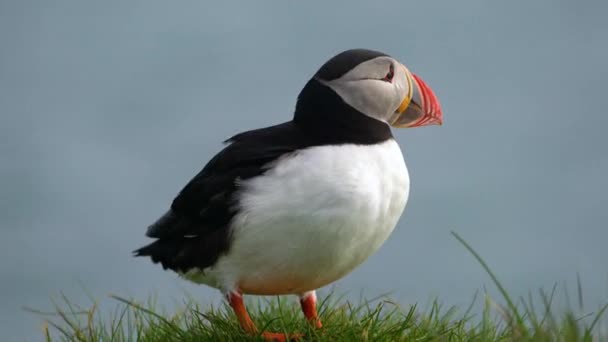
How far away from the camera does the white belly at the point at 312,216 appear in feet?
11.9

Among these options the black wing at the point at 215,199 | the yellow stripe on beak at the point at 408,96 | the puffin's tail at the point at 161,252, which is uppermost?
the yellow stripe on beak at the point at 408,96

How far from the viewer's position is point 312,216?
3607 millimetres

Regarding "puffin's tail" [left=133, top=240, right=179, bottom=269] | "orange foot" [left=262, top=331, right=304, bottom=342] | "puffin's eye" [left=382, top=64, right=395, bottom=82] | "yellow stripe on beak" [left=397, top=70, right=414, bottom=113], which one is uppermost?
"puffin's eye" [left=382, top=64, right=395, bottom=82]

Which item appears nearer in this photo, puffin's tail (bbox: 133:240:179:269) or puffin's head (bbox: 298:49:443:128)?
puffin's head (bbox: 298:49:443:128)

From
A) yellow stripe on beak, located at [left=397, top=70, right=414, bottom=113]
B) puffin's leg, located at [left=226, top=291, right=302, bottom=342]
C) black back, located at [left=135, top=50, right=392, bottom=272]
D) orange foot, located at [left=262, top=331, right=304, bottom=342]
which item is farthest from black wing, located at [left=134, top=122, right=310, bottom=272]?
yellow stripe on beak, located at [left=397, top=70, right=414, bottom=113]

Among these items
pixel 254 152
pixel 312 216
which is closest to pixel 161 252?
pixel 254 152

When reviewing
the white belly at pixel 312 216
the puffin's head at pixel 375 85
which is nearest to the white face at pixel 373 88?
the puffin's head at pixel 375 85

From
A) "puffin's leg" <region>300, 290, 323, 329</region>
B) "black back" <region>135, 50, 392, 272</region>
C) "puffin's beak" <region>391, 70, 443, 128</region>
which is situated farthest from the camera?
"puffin's leg" <region>300, 290, 323, 329</region>

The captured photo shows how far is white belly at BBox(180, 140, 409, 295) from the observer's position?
3619 mm

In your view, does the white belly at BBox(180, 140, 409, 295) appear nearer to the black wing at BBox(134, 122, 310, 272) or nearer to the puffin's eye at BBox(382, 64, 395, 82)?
the black wing at BBox(134, 122, 310, 272)

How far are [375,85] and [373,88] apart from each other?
19 millimetres

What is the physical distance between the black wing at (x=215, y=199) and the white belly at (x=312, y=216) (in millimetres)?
66

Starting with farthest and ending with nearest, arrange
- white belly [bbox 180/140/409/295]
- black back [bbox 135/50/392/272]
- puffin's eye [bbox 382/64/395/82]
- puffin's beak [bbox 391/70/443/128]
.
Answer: puffin's beak [bbox 391/70/443/128] → puffin's eye [bbox 382/64/395/82] → black back [bbox 135/50/392/272] → white belly [bbox 180/140/409/295]

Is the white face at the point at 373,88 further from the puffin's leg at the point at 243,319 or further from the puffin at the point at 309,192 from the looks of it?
the puffin's leg at the point at 243,319
